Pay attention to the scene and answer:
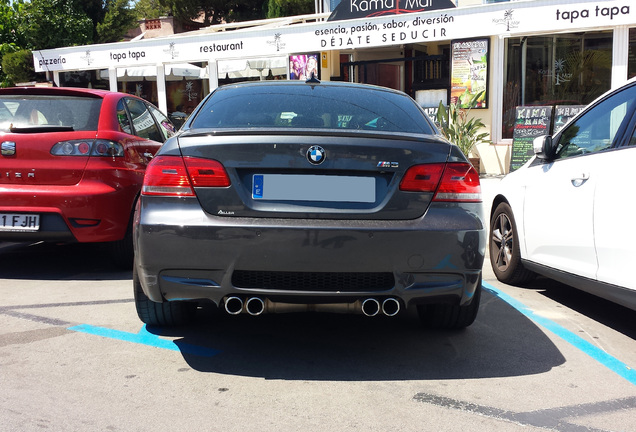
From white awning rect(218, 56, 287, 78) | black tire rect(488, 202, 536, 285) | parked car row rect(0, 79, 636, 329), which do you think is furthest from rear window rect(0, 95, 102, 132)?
white awning rect(218, 56, 287, 78)

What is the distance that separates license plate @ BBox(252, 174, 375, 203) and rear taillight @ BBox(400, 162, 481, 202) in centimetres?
22

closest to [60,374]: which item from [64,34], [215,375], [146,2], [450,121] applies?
[215,375]

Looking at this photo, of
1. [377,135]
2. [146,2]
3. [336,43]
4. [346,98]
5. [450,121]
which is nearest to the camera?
[377,135]

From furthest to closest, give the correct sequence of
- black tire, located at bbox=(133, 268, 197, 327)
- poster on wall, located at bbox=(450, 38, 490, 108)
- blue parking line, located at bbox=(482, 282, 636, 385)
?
poster on wall, located at bbox=(450, 38, 490, 108)
black tire, located at bbox=(133, 268, 197, 327)
blue parking line, located at bbox=(482, 282, 636, 385)

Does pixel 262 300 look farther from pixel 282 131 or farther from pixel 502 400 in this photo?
pixel 502 400

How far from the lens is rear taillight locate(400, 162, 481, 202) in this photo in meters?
3.12

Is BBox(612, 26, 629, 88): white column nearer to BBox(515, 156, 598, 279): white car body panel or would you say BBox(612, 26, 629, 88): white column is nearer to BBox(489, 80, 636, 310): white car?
BBox(489, 80, 636, 310): white car

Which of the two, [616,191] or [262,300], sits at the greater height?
[616,191]

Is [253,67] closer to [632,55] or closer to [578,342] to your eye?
[632,55]

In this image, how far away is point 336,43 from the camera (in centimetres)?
1474

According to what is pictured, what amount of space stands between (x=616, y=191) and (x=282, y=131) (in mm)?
1929

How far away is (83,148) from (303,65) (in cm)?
1101

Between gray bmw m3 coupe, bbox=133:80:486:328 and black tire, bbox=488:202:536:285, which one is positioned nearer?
gray bmw m3 coupe, bbox=133:80:486:328

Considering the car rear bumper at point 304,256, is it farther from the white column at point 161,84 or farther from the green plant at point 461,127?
the white column at point 161,84
